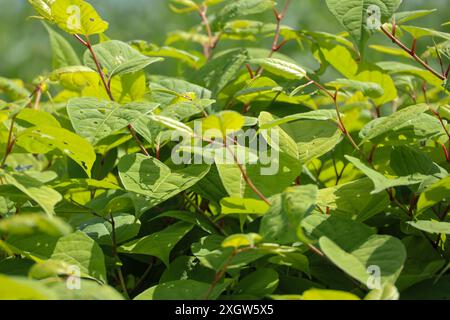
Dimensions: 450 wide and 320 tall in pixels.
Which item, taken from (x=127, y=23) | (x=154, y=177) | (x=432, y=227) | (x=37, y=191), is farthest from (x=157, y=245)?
(x=127, y=23)

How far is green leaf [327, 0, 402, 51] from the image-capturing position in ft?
3.86

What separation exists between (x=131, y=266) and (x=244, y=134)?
35 centimetres

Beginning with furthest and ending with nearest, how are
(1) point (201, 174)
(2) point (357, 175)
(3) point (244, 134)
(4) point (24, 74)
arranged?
1. (4) point (24, 74)
2. (2) point (357, 175)
3. (3) point (244, 134)
4. (1) point (201, 174)

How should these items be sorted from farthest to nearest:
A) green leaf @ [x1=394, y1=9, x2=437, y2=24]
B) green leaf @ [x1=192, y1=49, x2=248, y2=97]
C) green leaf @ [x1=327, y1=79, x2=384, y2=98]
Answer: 1. green leaf @ [x1=192, y1=49, x2=248, y2=97]
2. green leaf @ [x1=394, y1=9, x2=437, y2=24]
3. green leaf @ [x1=327, y1=79, x2=384, y2=98]

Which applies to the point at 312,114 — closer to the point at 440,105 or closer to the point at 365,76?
the point at 440,105

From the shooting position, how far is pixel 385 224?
1.33 meters

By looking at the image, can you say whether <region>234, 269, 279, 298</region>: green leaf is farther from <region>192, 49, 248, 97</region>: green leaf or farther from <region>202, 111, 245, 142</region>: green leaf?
<region>192, 49, 248, 97</region>: green leaf

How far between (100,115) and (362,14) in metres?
0.51

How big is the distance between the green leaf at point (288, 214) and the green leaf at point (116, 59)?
0.47 meters

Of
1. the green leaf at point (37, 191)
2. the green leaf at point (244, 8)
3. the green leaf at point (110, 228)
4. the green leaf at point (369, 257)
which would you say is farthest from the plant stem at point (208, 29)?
the green leaf at point (369, 257)

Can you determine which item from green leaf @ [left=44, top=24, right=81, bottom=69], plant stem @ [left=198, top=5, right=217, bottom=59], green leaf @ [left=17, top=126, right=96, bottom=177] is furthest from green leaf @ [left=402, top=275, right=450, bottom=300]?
green leaf @ [left=44, top=24, right=81, bottom=69]

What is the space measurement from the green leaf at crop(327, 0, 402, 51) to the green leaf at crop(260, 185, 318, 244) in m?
0.33

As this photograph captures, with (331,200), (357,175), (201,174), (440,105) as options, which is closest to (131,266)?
(201,174)

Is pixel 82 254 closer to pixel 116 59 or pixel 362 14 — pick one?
pixel 116 59
